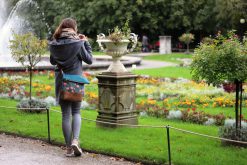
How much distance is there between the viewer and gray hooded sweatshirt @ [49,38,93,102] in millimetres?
7551

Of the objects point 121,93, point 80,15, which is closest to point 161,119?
point 121,93

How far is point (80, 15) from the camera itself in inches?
1927

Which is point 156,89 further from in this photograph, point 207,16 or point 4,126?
point 207,16

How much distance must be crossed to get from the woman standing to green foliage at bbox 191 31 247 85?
174cm

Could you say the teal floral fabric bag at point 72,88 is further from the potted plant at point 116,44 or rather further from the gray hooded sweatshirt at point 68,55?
the potted plant at point 116,44

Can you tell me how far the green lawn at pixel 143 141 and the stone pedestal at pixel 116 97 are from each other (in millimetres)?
283

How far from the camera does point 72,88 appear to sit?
7523 millimetres

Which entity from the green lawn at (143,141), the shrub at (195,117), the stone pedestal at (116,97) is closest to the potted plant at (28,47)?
the green lawn at (143,141)

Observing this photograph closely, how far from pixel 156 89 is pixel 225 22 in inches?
1153

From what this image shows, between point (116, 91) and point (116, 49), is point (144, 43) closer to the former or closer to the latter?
point (116, 49)

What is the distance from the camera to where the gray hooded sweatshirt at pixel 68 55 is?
7551 mm

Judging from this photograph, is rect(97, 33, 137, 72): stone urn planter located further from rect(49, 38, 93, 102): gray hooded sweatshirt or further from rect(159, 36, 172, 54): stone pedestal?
rect(159, 36, 172, 54): stone pedestal

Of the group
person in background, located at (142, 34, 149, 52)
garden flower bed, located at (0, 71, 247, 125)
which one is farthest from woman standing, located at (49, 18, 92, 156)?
person in background, located at (142, 34, 149, 52)

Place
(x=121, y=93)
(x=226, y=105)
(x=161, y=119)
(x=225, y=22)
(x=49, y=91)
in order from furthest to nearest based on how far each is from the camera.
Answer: (x=225, y=22) → (x=49, y=91) → (x=226, y=105) → (x=161, y=119) → (x=121, y=93)
